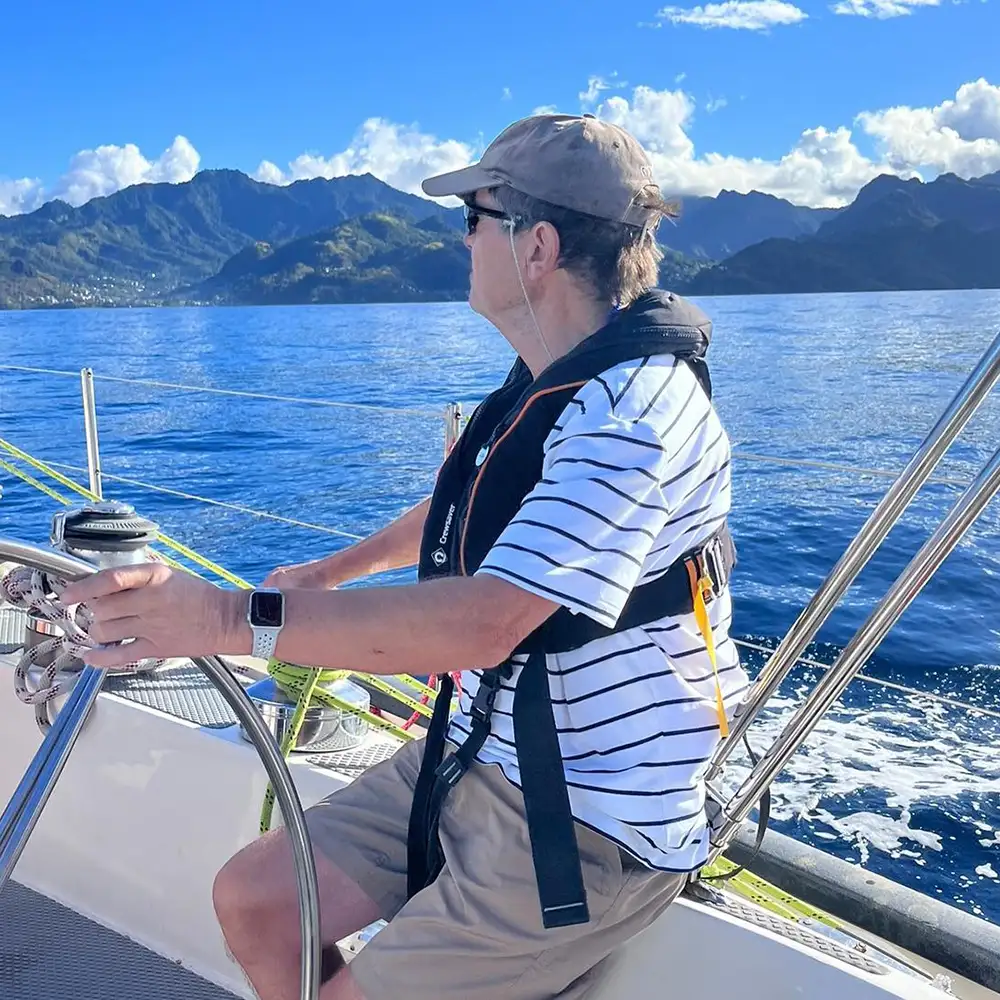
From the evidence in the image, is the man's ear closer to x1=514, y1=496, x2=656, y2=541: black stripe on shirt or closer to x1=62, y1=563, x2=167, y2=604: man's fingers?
x1=514, y1=496, x2=656, y2=541: black stripe on shirt

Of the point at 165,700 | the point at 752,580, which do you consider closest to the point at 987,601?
the point at 752,580

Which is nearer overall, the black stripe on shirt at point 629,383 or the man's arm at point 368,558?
the black stripe on shirt at point 629,383

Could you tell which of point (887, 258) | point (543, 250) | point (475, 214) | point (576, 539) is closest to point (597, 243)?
point (543, 250)

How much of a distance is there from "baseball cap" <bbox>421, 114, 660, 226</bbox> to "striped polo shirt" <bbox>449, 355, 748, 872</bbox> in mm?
215

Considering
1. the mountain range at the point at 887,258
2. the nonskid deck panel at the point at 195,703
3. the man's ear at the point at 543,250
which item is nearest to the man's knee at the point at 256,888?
the nonskid deck panel at the point at 195,703

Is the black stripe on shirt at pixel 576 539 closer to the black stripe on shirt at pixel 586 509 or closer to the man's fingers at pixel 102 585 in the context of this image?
the black stripe on shirt at pixel 586 509

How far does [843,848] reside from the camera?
3.19 meters

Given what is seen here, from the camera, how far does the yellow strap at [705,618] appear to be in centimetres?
114

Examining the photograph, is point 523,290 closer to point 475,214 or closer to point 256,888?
point 475,214

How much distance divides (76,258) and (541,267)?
19379 cm

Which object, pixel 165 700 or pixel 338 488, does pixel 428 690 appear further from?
pixel 338 488

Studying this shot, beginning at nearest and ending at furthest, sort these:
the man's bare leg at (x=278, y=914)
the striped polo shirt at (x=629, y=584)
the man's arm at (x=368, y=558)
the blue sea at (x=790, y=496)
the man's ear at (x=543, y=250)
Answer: the striped polo shirt at (x=629, y=584) → the man's ear at (x=543, y=250) → the man's bare leg at (x=278, y=914) → the man's arm at (x=368, y=558) → the blue sea at (x=790, y=496)

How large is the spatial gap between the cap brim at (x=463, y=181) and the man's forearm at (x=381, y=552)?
20.3 inches

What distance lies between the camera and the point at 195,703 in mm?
1937
